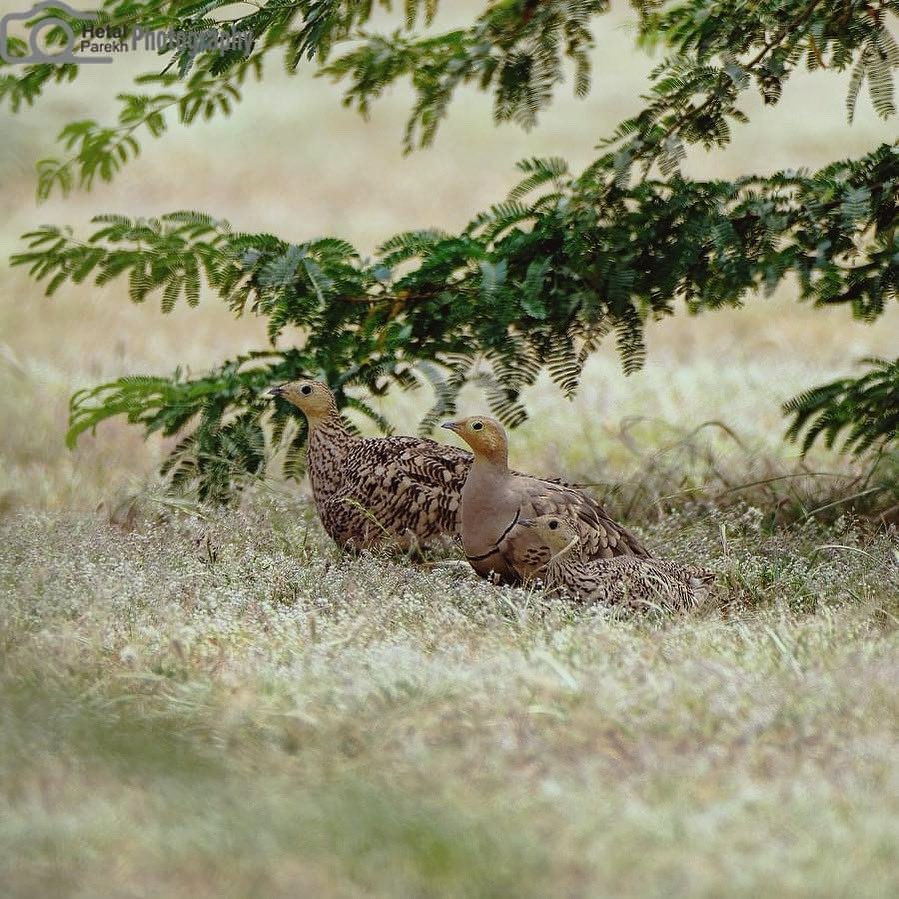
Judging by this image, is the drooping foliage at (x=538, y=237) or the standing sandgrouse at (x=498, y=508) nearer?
the standing sandgrouse at (x=498, y=508)

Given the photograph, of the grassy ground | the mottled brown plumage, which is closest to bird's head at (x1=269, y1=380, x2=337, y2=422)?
the grassy ground

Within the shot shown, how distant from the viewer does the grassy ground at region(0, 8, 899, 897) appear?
9.46 ft

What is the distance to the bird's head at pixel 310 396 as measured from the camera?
584 centimetres

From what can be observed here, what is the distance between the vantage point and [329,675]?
396 centimetres

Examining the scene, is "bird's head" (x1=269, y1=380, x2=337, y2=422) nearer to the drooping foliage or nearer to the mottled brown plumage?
the drooping foliage

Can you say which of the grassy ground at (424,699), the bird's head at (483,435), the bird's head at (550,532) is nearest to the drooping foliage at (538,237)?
the bird's head at (483,435)

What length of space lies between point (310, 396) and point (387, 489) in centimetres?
56

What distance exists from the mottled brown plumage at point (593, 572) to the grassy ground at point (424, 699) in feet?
0.41

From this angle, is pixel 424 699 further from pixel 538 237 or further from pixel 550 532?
pixel 538 237

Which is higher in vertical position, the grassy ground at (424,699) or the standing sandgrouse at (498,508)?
the standing sandgrouse at (498,508)

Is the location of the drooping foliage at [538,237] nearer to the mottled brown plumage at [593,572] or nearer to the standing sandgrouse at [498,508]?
the standing sandgrouse at [498,508]

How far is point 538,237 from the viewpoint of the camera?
5613mm

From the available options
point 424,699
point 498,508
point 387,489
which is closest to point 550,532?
point 498,508

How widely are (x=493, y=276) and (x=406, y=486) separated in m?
0.87
